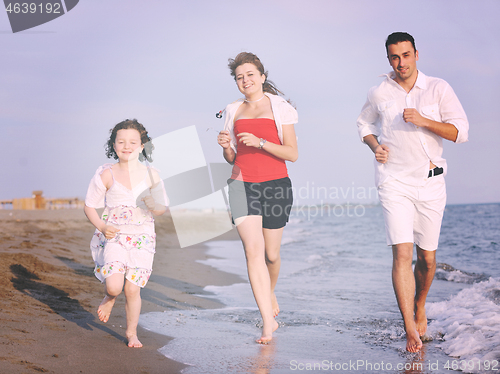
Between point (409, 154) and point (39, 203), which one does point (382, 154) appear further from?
point (39, 203)

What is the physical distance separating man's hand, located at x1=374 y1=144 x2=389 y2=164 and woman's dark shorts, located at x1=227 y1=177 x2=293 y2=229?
2.55 feet

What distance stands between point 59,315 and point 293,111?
2792 mm

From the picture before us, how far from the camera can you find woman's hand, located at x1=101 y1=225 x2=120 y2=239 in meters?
3.45

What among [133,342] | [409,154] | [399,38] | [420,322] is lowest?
[420,322]

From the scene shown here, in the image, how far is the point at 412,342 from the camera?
3344 millimetres

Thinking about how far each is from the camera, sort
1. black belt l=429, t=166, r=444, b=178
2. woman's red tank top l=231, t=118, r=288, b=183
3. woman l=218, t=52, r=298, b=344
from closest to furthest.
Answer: black belt l=429, t=166, r=444, b=178 → woman l=218, t=52, r=298, b=344 → woman's red tank top l=231, t=118, r=288, b=183

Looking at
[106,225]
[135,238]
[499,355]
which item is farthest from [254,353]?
[499,355]

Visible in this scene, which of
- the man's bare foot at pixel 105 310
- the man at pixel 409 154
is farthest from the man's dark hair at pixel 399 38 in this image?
the man's bare foot at pixel 105 310

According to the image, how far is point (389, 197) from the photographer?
3605mm

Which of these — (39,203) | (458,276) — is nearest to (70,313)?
(458,276)

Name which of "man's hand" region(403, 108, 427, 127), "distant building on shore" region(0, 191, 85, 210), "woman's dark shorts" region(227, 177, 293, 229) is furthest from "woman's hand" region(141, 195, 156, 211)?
"distant building on shore" region(0, 191, 85, 210)

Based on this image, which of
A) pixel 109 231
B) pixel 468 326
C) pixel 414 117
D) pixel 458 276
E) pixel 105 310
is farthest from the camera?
pixel 458 276

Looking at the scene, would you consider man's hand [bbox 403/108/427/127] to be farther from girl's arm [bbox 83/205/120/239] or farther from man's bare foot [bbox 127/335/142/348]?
man's bare foot [bbox 127/335/142/348]

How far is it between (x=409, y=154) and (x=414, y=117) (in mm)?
368
